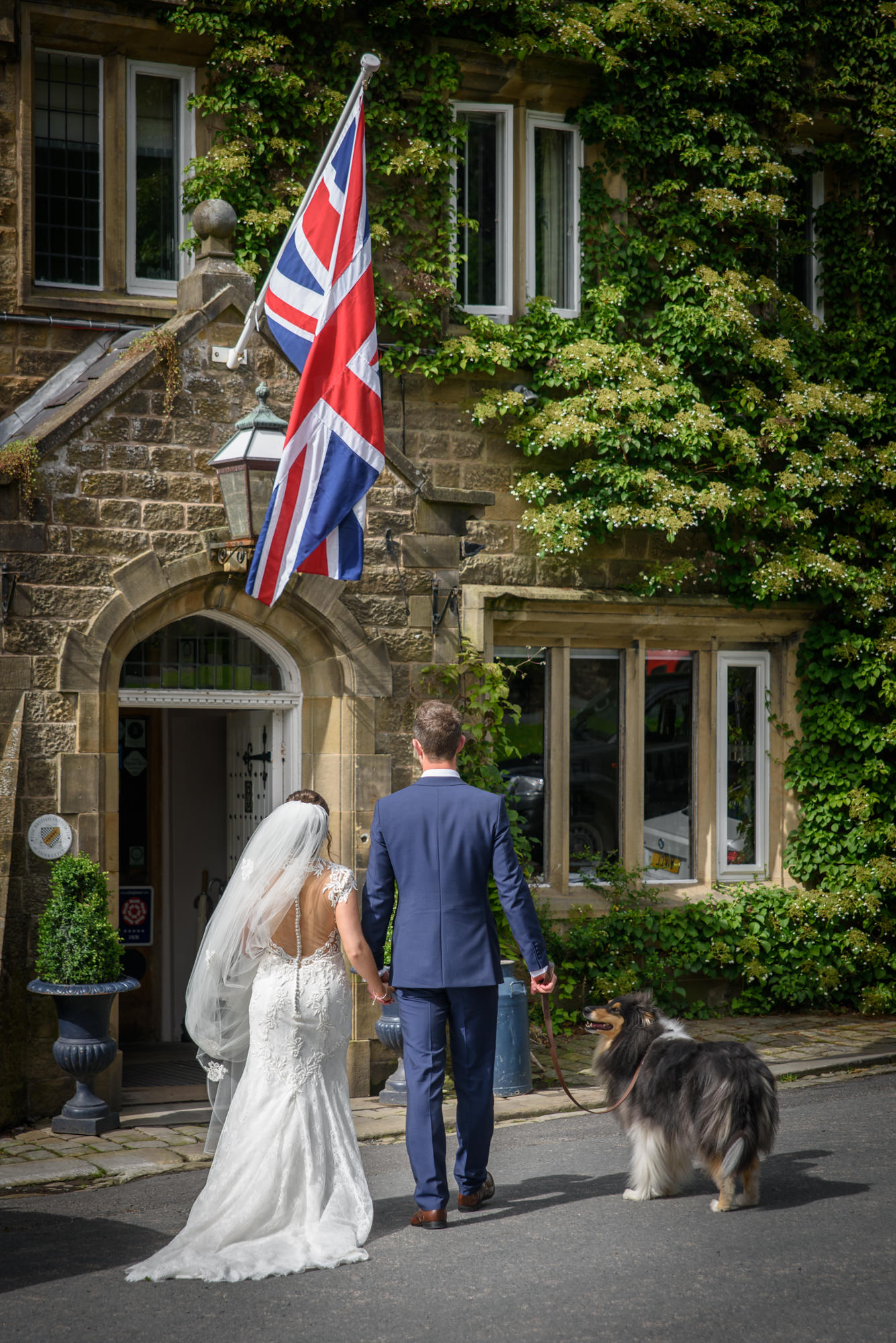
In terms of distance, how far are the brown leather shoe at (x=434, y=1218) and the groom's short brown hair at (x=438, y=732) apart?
6.00 ft

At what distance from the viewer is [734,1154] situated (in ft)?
19.4

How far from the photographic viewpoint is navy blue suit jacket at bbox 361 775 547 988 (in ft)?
19.4

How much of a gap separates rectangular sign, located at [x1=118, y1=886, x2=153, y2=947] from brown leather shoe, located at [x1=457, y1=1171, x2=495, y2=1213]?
5477 mm

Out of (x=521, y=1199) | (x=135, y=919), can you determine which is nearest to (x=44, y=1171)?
(x=521, y=1199)

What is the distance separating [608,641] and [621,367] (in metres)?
2.18

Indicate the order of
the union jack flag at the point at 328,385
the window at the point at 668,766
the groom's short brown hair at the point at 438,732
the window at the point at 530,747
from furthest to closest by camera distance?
the window at the point at 668,766
the window at the point at 530,747
the union jack flag at the point at 328,385
the groom's short brown hair at the point at 438,732

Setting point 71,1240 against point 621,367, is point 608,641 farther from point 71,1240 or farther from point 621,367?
point 71,1240

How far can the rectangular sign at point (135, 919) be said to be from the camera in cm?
1107

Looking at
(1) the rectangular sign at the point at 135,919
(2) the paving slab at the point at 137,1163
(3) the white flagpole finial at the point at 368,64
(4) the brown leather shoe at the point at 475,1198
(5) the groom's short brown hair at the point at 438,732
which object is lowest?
(2) the paving slab at the point at 137,1163

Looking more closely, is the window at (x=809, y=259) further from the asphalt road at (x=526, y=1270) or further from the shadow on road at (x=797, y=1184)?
the asphalt road at (x=526, y=1270)

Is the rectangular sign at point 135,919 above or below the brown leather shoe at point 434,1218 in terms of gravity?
above

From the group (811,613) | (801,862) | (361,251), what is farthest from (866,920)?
(361,251)

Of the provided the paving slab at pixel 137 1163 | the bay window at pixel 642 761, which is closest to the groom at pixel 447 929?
the paving slab at pixel 137 1163

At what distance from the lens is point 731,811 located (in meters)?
12.1
